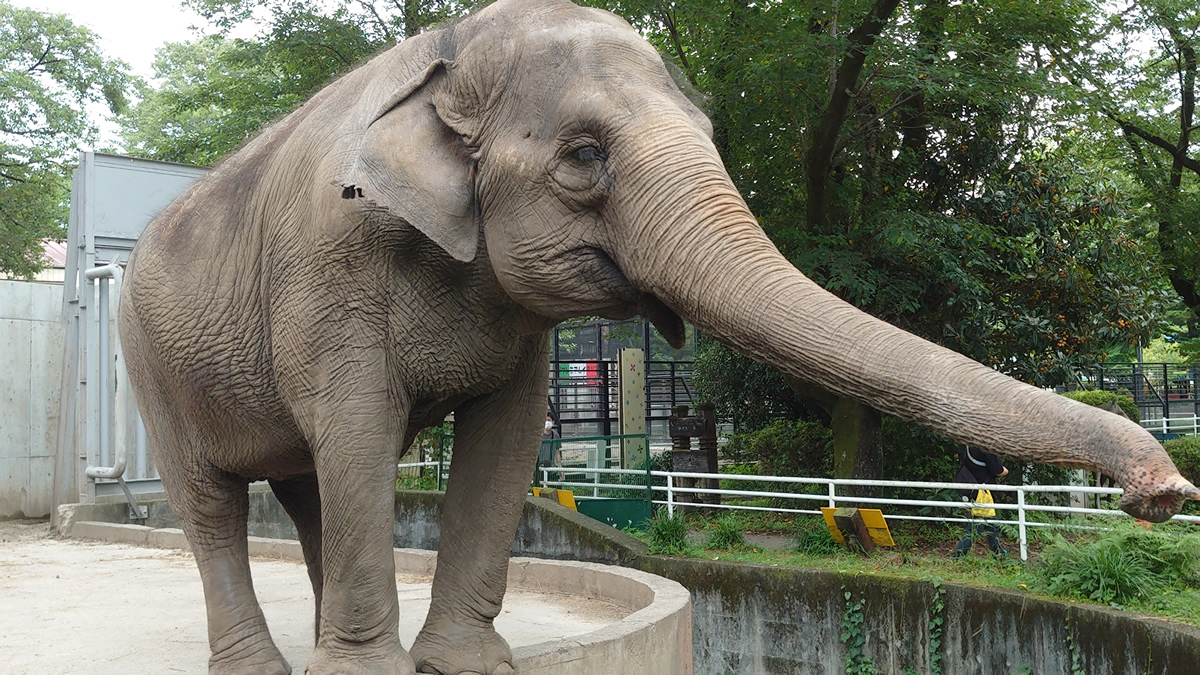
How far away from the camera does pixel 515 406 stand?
4016 mm

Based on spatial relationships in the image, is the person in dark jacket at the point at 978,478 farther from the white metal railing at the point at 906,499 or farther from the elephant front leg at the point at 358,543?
the elephant front leg at the point at 358,543

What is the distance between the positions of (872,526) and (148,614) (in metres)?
7.78

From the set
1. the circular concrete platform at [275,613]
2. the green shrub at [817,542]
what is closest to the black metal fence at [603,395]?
the green shrub at [817,542]

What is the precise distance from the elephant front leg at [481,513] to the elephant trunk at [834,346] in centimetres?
117

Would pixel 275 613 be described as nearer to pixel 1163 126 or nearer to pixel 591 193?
pixel 591 193

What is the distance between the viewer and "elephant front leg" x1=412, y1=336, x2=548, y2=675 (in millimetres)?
4008

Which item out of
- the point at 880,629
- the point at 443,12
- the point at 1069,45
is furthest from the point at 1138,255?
the point at 443,12

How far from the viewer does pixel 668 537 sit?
38.9 ft

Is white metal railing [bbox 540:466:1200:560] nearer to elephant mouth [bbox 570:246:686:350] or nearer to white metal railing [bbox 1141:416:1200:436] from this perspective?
elephant mouth [bbox 570:246:686:350]

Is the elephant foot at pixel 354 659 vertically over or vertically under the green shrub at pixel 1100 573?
over

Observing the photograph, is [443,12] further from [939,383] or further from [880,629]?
[939,383]

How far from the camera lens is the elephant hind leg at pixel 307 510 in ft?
15.4

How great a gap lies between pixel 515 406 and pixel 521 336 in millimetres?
459

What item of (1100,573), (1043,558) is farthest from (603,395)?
(1100,573)
